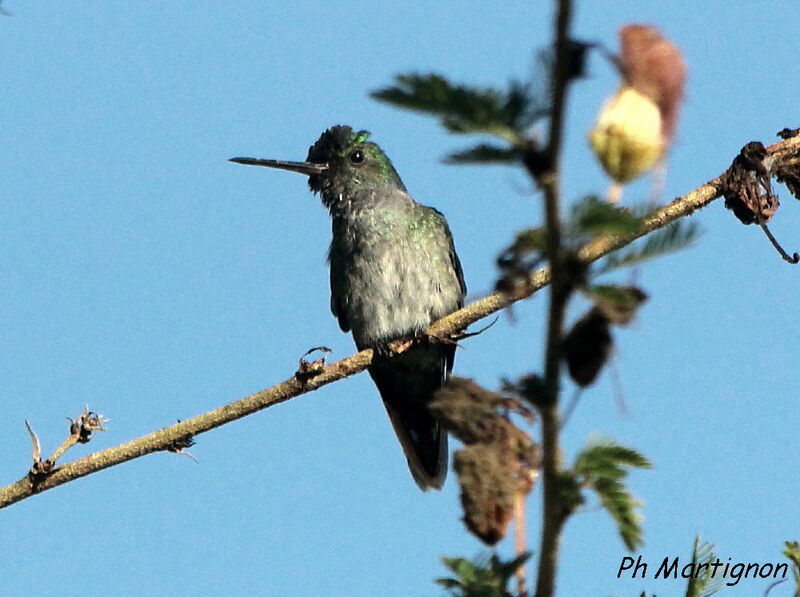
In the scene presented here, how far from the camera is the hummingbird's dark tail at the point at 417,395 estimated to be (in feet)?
30.3

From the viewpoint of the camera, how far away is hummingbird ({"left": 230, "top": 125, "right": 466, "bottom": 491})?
29.1ft

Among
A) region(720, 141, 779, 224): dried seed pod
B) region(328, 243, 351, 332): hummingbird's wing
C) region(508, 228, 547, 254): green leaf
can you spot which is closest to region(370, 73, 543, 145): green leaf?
region(508, 228, 547, 254): green leaf

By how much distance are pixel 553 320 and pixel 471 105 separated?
330 mm

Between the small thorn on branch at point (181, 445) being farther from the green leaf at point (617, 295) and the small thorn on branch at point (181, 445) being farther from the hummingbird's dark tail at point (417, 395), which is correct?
the hummingbird's dark tail at point (417, 395)

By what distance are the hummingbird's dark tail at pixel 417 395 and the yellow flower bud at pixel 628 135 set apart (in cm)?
753

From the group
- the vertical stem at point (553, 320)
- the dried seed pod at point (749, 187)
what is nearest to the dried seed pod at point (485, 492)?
the vertical stem at point (553, 320)

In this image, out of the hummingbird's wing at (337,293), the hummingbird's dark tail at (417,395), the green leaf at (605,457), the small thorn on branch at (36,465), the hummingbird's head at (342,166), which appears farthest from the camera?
the hummingbird's head at (342,166)

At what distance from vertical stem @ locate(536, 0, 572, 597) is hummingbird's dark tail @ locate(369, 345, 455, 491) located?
24.7 ft

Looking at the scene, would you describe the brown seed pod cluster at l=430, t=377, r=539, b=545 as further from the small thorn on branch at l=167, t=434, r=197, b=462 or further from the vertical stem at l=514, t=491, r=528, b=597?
the small thorn on branch at l=167, t=434, r=197, b=462

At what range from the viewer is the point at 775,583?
238 centimetres

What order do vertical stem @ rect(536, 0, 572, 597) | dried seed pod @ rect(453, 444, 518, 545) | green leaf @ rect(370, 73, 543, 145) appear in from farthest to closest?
1. dried seed pod @ rect(453, 444, 518, 545)
2. green leaf @ rect(370, 73, 543, 145)
3. vertical stem @ rect(536, 0, 572, 597)

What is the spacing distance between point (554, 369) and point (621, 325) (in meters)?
0.16

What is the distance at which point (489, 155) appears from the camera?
5.09 feet

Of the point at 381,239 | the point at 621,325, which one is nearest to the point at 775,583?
the point at 621,325
